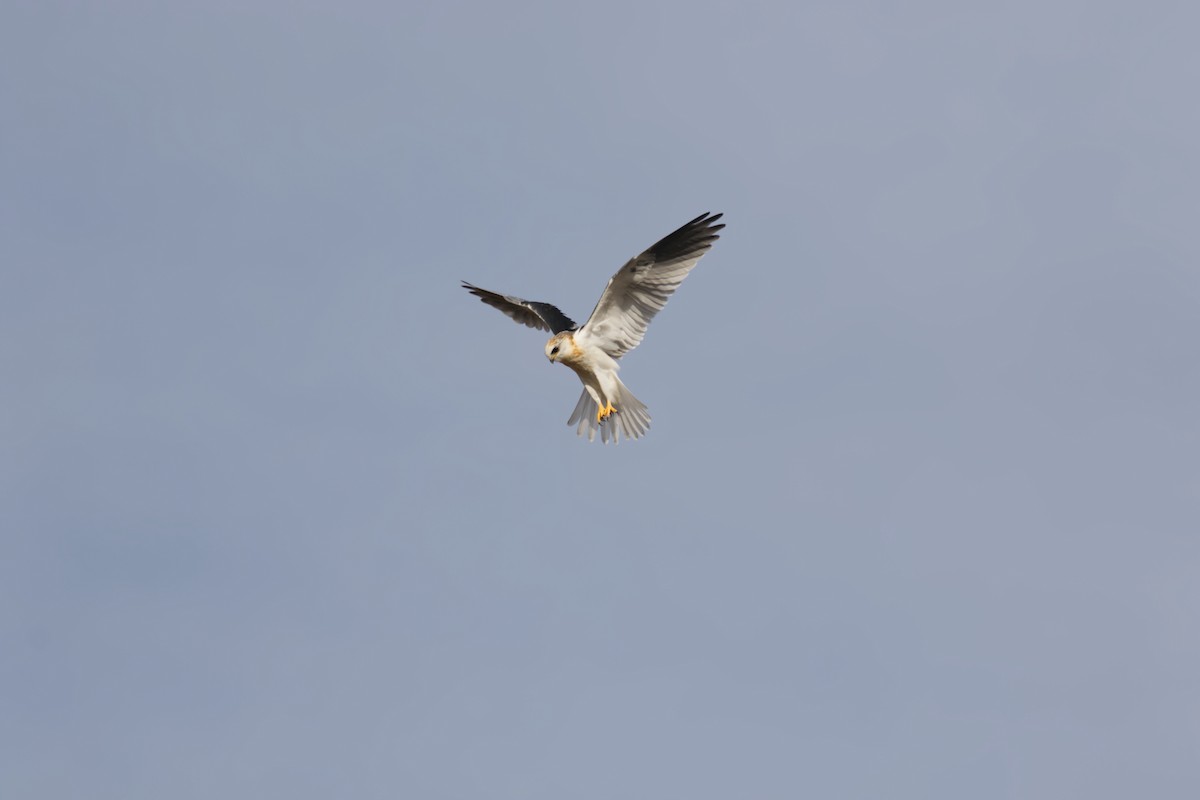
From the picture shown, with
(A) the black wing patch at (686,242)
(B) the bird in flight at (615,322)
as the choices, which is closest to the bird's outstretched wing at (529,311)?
(B) the bird in flight at (615,322)

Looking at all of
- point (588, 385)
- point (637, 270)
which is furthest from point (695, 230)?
point (588, 385)

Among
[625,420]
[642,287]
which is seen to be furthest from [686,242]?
[625,420]

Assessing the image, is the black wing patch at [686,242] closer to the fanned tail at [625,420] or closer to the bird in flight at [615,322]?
the bird in flight at [615,322]

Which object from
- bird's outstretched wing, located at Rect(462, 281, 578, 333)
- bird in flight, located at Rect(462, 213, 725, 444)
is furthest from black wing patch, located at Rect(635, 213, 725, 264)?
bird's outstretched wing, located at Rect(462, 281, 578, 333)

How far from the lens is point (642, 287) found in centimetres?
1819

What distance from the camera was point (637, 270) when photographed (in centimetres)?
1795

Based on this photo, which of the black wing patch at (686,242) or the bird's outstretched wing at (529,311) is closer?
the black wing patch at (686,242)

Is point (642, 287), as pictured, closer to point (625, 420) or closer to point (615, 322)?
point (615, 322)

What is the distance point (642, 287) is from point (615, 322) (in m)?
0.61

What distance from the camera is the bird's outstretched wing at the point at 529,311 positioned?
19.8 metres

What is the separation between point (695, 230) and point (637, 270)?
839 mm

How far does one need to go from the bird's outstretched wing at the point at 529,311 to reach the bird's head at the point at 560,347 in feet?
2.13

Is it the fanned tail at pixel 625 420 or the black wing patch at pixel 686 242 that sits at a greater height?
the black wing patch at pixel 686 242

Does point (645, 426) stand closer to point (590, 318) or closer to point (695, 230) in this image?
point (590, 318)
